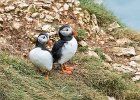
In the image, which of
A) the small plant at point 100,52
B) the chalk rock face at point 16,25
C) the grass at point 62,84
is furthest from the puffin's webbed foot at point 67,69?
the chalk rock face at point 16,25

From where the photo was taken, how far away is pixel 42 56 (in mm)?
9328

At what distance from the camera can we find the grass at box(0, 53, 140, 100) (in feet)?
29.2

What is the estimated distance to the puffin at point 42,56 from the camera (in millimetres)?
9344

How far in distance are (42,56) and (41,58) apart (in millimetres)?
33

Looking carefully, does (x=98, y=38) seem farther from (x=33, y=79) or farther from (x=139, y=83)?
(x=33, y=79)

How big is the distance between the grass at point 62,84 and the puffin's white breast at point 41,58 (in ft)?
0.57

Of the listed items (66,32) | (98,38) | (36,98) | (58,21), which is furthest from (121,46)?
(36,98)

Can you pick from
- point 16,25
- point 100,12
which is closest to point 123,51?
point 100,12

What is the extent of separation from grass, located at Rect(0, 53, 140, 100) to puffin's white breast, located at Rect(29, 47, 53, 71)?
6.8 inches

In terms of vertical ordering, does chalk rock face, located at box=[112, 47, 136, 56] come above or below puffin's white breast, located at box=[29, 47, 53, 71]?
below

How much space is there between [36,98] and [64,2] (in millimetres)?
3075

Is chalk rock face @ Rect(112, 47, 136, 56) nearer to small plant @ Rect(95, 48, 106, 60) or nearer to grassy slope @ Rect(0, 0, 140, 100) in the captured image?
small plant @ Rect(95, 48, 106, 60)

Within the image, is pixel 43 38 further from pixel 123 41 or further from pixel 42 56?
pixel 123 41

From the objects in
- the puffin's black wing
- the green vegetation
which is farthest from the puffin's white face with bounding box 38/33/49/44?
the green vegetation
